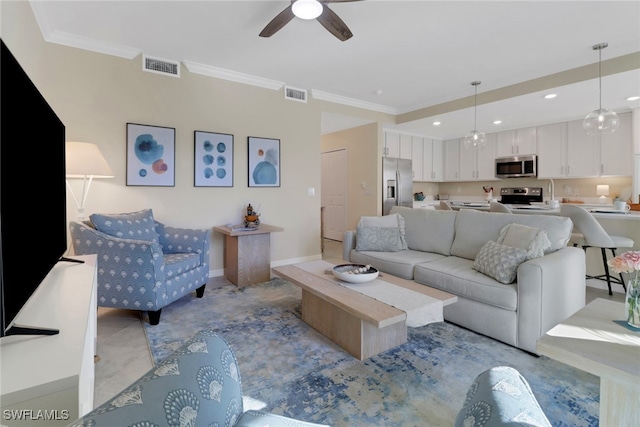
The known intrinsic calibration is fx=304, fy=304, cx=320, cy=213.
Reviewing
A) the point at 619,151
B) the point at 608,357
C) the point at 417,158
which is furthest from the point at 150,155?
the point at 619,151

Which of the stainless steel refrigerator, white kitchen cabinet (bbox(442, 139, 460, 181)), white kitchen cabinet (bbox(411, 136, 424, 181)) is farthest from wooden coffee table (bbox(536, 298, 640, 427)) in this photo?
white kitchen cabinet (bbox(442, 139, 460, 181))

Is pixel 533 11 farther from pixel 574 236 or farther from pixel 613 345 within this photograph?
pixel 613 345

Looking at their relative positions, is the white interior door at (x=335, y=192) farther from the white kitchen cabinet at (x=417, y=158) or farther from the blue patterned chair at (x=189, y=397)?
the blue patterned chair at (x=189, y=397)

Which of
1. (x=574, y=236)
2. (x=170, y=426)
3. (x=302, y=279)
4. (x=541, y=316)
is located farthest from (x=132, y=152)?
(x=574, y=236)

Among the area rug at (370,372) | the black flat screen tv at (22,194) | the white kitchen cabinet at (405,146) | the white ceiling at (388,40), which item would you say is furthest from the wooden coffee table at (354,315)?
the white kitchen cabinet at (405,146)

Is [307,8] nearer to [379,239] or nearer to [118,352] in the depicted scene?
[379,239]

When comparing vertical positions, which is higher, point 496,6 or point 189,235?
point 496,6

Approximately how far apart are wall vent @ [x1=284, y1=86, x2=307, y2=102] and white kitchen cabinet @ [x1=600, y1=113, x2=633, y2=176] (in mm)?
4765

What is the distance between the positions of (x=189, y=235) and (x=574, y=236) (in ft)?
13.4

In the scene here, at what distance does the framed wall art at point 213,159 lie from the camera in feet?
12.2

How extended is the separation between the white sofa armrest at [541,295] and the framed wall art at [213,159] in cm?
331

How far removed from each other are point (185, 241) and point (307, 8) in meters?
2.37

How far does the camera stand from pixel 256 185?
418 cm

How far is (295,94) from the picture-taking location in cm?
448
